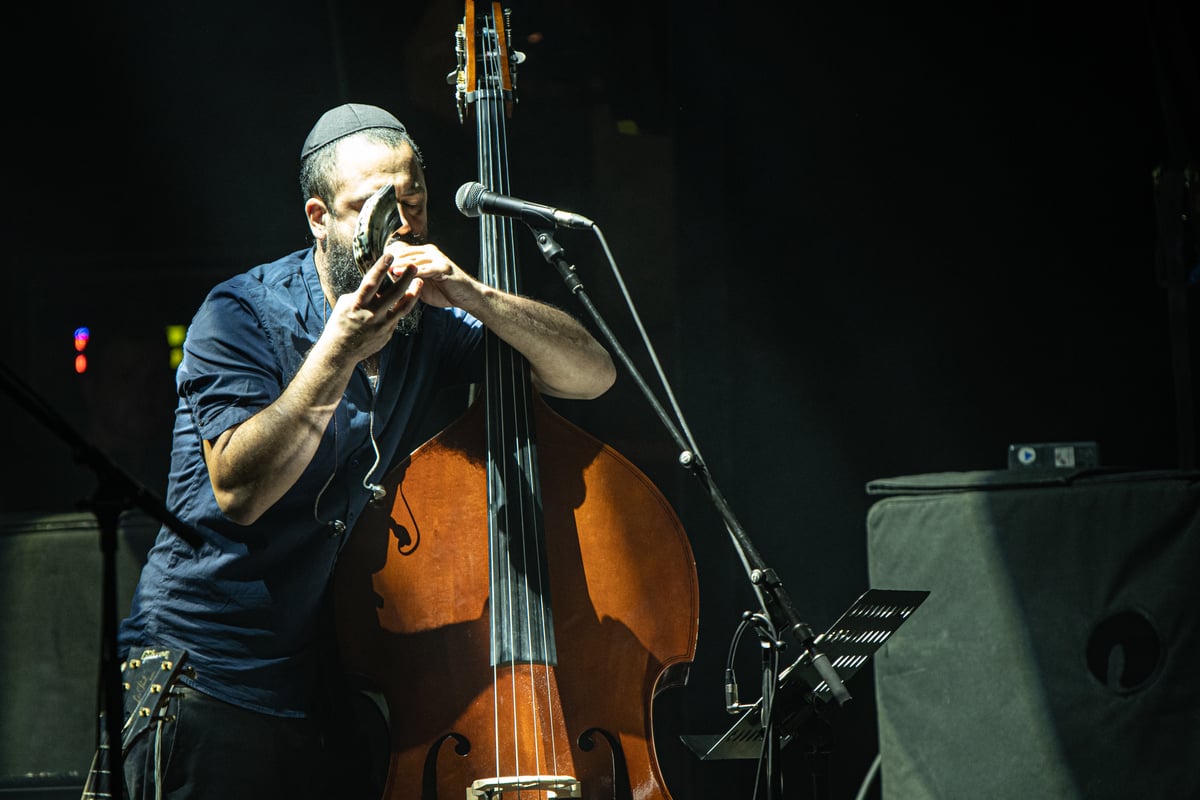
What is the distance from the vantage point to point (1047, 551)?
8.56 ft

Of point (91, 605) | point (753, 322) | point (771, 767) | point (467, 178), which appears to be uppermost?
point (467, 178)

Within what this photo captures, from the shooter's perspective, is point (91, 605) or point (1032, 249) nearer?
point (91, 605)

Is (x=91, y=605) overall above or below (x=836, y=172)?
below

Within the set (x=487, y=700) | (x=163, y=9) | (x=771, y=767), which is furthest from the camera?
(x=163, y=9)

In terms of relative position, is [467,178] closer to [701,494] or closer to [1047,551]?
[701,494]

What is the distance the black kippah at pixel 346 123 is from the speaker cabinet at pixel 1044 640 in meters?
1.50

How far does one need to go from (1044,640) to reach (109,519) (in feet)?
6.56

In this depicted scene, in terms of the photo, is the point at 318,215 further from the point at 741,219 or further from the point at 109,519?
the point at 741,219

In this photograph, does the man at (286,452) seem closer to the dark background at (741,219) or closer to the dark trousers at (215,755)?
the dark trousers at (215,755)

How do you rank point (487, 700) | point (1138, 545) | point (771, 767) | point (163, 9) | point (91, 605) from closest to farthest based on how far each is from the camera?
point (771, 767) < point (487, 700) < point (1138, 545) < point (91, 605) < point (163, 9)

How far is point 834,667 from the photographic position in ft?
6.20

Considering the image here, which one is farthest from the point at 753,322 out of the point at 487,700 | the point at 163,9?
the point at 163,9

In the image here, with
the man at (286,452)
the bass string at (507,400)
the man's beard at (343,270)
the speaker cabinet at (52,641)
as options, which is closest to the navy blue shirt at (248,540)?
the man at (286,452)

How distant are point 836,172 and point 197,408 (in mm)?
1951
